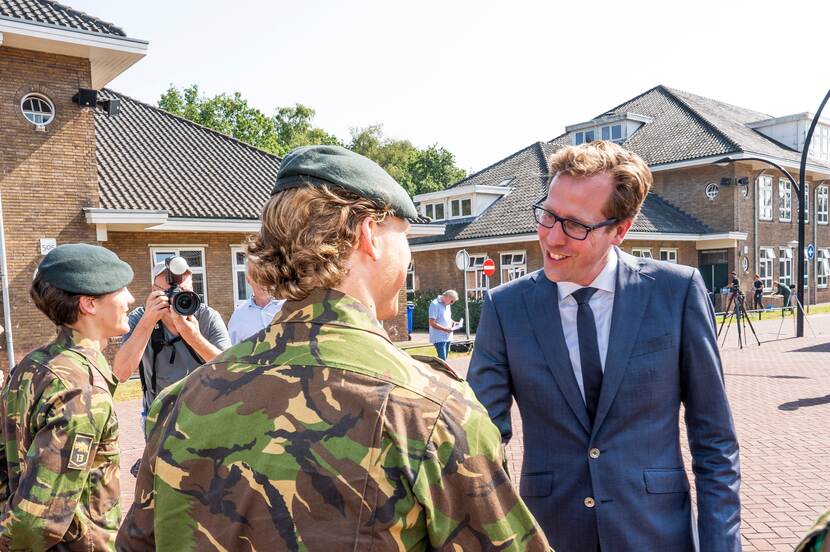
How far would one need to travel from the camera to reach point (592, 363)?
201 centimetres

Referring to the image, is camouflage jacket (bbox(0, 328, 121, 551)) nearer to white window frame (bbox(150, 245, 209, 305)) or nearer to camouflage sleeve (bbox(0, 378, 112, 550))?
camouflage sleeve (bbox(0, 378, 112, 550))

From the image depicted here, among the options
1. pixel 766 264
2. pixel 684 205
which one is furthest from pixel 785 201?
pixel 684 205

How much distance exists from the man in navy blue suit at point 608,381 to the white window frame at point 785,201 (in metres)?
34.6

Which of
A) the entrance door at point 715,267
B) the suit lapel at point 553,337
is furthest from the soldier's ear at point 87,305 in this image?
the entrance door at point 715,267

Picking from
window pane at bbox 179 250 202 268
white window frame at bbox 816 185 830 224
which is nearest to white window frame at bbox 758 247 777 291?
white window frame at bbox 816 185 830 224

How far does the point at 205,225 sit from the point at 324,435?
17.1 metres

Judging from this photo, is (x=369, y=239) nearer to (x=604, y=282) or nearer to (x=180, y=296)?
(x=604, y=282)

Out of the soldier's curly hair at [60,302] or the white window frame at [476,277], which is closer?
the soldier's curly hair at [60,302]

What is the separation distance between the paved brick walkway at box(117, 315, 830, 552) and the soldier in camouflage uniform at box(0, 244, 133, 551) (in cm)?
377

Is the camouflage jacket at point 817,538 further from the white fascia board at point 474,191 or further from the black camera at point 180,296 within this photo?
the white fascia board at point 474,191

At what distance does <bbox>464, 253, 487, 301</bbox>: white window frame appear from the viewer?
27047 millimetres

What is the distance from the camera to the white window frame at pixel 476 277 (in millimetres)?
27047

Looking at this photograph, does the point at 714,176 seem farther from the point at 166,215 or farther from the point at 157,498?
the point at 157,498

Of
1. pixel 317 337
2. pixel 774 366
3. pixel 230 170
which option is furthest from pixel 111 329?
pixel 230 170
